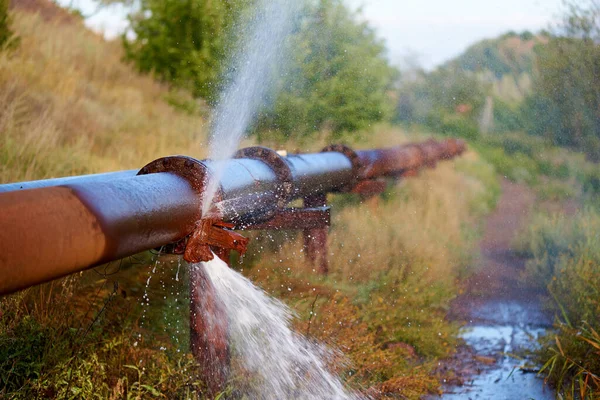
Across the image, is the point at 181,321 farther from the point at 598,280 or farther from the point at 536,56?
the point at 536,56

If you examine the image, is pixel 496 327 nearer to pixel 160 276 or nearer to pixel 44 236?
pixel 160 276

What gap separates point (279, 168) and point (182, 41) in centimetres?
690

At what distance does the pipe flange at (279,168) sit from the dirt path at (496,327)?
151 cm

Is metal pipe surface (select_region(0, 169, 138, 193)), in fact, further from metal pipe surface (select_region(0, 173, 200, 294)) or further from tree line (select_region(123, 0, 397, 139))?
tree line (select_region(123, 0, 397, 139))

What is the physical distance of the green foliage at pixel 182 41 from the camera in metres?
8.82

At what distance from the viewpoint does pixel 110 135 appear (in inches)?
304

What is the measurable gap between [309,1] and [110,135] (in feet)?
10.5

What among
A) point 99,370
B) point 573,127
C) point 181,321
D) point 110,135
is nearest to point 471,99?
point 573,127

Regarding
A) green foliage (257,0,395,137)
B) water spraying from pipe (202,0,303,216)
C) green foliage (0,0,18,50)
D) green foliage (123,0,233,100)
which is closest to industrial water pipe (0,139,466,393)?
water spraying from pipe (202,0,303,216)

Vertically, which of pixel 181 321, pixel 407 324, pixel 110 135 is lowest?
pixel 407 324

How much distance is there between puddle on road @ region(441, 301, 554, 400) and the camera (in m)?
4.24

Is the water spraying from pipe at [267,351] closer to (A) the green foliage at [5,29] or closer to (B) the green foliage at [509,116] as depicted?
(A) the green foliage at [5,29]

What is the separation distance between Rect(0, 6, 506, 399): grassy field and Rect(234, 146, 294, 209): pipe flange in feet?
2.22

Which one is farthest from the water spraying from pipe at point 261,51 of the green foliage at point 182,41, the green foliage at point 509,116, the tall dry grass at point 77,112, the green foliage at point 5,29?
the green foliage at point 509,116
